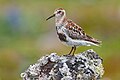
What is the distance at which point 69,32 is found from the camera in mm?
10398

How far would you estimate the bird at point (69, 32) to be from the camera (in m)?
10.3

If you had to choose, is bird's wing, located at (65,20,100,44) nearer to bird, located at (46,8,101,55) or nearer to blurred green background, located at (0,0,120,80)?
bird, located at (46,8,101,55)

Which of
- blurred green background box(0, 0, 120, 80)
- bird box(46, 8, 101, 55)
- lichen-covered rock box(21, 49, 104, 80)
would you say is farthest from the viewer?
blurred green background box(0, 0, 120, 80)

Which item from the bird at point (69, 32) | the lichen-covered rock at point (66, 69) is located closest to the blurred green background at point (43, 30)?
the bird at point (69, 32)

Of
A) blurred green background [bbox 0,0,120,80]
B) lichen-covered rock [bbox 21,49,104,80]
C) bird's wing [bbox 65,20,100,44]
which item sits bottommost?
lichen-covered rock [bbox 21,49,104,80]

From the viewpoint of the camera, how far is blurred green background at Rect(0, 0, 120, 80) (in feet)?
74.9

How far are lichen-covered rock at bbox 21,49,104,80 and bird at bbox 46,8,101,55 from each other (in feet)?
1.89

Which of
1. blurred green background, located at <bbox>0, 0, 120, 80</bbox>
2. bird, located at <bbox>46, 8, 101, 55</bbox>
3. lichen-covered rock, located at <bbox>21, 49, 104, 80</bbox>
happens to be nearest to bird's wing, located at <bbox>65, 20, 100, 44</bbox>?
bird, located at <bbox>46, 8, 101, 55</bbox>

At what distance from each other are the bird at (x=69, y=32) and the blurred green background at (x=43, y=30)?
7.59 meters

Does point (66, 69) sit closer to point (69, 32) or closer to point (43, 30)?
point (69, 32)

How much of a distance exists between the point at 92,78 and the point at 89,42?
1.07 m

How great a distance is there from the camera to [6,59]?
23.7m

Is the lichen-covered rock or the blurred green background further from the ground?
the blurred green background

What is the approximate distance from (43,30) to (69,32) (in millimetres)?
18988
